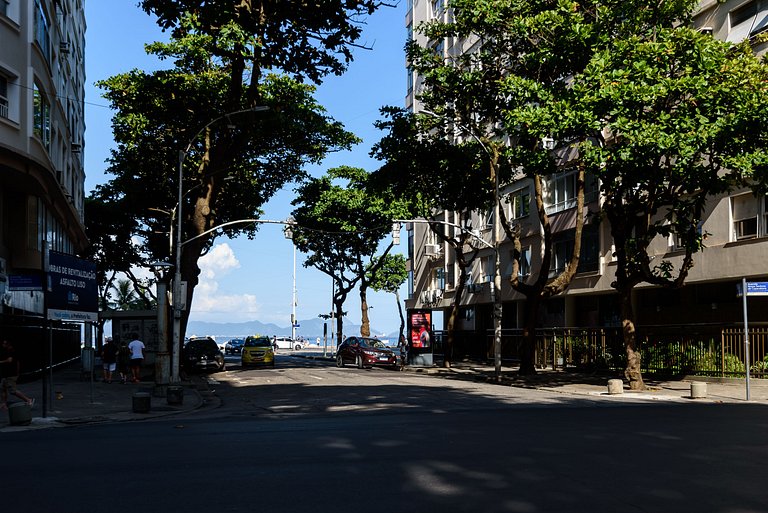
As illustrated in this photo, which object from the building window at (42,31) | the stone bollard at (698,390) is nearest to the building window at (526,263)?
the stone bollard at (698,390)

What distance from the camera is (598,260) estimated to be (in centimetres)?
3656

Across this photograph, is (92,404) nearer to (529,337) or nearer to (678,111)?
(529,337)

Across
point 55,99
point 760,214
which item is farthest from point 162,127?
point 760,214

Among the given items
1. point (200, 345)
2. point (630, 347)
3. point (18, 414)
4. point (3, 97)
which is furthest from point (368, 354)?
point (18, 414)

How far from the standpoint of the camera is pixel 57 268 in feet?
59.9

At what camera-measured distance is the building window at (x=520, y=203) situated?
43938 millimetres

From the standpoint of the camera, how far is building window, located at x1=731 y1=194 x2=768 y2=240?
88.4 feet

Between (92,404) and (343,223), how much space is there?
33.7 m

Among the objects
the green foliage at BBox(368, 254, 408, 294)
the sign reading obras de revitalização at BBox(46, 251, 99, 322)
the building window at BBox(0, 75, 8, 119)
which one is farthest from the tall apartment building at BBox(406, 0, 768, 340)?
the green foliage at BBox(368, 254, 408, 294)

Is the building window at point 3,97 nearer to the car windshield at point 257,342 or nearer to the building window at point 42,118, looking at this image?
the building window at point 42,118

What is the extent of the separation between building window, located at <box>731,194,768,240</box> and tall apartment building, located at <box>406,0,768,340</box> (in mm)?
34

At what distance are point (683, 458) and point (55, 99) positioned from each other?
29381 millimetres

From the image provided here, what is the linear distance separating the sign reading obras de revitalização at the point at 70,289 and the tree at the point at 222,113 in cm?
688

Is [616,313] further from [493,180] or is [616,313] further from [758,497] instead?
[758,497]
